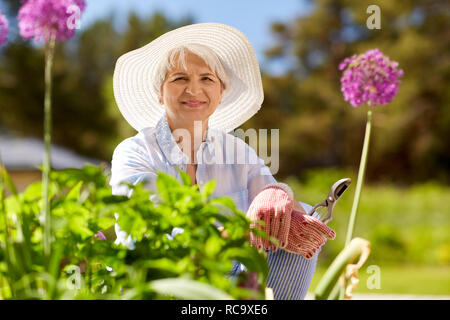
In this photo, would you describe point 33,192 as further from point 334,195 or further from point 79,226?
point 334,195

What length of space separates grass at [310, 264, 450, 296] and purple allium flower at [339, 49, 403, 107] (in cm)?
445

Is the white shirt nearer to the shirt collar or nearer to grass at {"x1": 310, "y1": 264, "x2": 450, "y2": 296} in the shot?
the shirt collar

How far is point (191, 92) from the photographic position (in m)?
1.69

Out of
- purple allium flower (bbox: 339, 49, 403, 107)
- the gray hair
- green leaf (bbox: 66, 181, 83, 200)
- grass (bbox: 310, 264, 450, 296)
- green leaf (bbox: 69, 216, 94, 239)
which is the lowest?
grass (bbox: 310, 264, 450, 296)

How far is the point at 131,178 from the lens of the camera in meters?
1.31

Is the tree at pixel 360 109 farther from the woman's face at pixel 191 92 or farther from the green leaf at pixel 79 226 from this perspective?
the green leaf at pixel 79 226

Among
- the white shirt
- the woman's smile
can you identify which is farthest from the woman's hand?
the woman's smile

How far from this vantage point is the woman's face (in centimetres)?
171

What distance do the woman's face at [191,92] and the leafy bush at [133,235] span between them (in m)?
0.94

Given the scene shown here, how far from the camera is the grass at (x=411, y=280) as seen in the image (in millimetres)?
6023

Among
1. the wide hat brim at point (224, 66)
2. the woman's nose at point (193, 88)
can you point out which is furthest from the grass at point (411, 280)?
the woman's nose at point (193, 88)

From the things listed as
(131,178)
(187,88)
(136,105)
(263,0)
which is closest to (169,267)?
(131,178)

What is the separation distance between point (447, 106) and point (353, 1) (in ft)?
13.3
